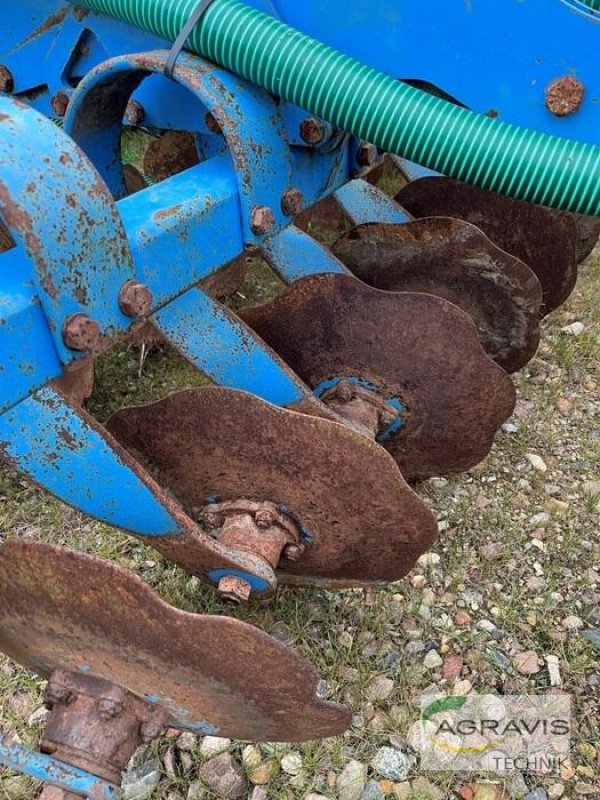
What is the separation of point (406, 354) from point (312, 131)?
63 cm

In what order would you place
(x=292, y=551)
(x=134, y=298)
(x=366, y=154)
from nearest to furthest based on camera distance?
1. (x=134, y=298)
2. (x=292, y=551)
3. (x=366, y=154)

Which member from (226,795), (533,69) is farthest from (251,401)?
(533,69)

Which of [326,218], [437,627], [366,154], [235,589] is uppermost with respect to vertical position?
[366,154]

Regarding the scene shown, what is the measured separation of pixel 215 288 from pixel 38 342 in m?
1.76

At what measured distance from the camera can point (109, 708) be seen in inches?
48.8

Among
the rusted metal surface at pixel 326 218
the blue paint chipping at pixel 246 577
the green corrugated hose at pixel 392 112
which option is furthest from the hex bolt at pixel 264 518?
the rusted metal surface at pixel 326 218

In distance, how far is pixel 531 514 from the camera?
227 cm

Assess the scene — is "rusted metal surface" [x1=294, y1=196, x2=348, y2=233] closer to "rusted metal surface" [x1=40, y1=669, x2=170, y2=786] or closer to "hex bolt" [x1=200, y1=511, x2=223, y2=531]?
"hex bolt" [x1=200, y1=511, x2=223, y2=531]

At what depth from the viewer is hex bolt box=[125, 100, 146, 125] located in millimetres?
2000

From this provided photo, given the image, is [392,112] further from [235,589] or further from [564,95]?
[235,589]

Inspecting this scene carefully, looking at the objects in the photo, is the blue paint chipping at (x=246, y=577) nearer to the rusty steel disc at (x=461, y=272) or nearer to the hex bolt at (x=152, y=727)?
the hex bolt at (x=152, y=727)

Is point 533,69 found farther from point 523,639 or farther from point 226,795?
point 226,795

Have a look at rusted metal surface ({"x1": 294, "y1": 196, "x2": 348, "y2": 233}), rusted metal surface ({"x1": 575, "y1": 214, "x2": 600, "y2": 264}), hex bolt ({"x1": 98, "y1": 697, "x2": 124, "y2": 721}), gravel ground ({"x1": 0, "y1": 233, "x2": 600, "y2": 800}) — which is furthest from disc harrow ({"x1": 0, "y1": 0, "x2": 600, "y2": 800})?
rusted metal surface ({"x1": 294, "y1": 196, "x2": 348, "y2": 233})

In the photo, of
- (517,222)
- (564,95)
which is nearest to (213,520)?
(564,95)
